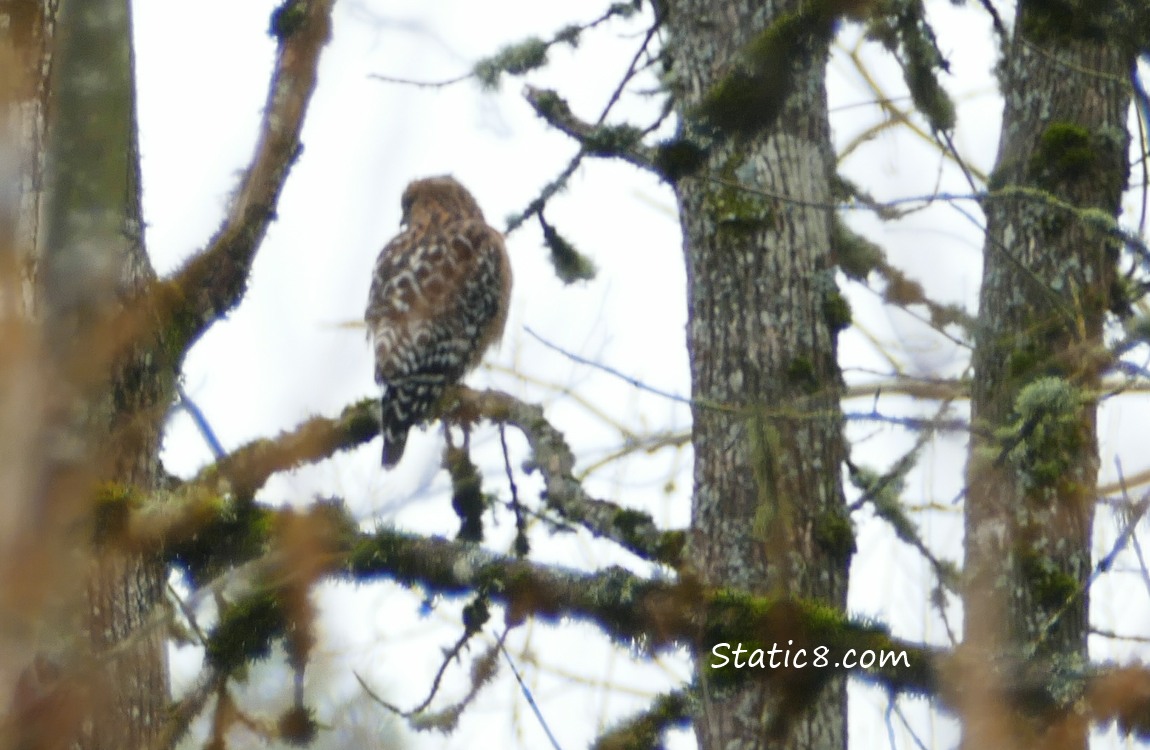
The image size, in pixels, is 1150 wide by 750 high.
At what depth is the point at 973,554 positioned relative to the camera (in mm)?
4973

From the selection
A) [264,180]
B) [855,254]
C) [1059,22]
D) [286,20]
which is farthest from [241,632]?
[1059,22]

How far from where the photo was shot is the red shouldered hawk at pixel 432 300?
586cm

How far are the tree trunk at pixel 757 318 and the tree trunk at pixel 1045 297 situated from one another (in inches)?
19.2

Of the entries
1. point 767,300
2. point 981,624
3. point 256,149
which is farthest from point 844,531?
point 981,624

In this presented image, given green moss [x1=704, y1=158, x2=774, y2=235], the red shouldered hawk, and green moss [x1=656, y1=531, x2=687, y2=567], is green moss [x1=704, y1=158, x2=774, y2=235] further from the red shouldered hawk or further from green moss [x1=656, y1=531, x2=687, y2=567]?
the red shouldered hawk

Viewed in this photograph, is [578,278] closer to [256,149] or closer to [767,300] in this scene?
[767,300]

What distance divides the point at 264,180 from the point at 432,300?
2.62 meters

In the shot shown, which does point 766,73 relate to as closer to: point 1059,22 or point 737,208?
point 737,208

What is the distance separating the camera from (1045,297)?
14.9ft

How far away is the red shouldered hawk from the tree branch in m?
1.94

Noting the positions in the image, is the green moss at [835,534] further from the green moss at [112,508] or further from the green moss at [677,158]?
the green moss at [112,508]

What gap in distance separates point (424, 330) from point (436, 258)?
639 mm

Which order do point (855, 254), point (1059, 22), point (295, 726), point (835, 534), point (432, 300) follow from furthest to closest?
point (432, 300), point (855, 254), point (1059, 22), point (835, 534), point (295, 726)

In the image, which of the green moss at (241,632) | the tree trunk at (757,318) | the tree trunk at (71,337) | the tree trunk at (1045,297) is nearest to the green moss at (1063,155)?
the tree trunk at (1045,297)
